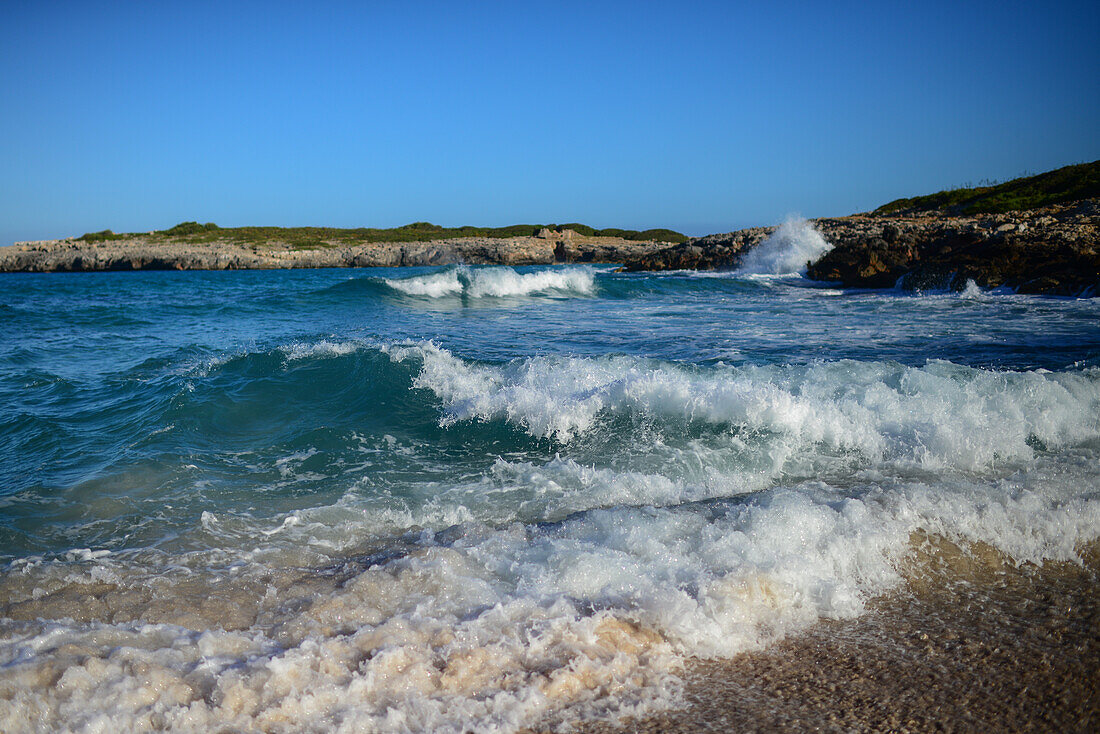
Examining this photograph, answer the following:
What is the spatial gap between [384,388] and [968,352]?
792 cm

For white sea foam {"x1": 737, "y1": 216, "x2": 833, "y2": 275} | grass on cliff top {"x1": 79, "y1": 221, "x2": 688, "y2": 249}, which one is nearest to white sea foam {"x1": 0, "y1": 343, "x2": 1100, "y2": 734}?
white sea foam {"x1": 737, "y1": 216, "x2": 833, "y2": 275}

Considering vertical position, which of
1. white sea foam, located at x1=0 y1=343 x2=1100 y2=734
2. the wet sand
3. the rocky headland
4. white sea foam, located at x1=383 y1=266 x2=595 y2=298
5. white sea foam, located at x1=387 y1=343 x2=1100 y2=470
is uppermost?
the rocky headland

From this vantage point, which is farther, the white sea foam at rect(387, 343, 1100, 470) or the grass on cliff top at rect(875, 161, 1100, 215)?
the grass on cliff top at rect(875, 161, 1100, 215)

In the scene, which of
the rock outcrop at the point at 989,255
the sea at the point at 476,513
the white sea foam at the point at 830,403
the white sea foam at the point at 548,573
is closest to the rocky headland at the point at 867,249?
the rock outcrop at the point at 989,255

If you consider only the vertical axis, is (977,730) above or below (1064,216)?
below

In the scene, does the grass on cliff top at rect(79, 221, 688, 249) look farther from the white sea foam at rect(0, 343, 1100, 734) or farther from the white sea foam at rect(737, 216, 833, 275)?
the white sea foam at rect(0, 343, 1100, 734)

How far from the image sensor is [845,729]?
82.5 inches

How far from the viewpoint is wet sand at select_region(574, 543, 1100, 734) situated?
2.14 m

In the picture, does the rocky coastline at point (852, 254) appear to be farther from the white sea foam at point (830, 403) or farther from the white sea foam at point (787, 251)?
the white sea foam at point (830, 403)

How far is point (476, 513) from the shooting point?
4.11 m

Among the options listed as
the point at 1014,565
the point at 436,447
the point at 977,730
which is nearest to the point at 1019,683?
the point at 977,730

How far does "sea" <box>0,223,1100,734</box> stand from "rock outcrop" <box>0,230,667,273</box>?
150ft

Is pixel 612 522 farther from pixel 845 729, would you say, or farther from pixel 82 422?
pixel 82 422

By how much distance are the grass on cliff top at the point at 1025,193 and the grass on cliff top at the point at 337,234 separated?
38.2 m
